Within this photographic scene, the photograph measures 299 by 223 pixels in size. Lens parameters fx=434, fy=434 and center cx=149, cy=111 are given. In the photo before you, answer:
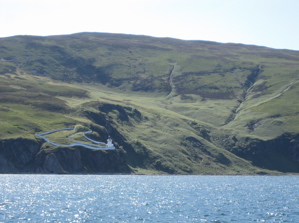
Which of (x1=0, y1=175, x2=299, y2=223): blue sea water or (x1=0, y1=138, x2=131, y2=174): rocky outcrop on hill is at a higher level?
(x1=0, y1=175, x2=299, y2=223): blue sea water

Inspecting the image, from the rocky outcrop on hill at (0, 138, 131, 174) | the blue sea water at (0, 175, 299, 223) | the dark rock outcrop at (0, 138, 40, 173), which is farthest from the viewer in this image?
the rocky outcrop on hill at (0, 138, 131, 174)

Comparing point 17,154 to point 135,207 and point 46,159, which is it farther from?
point 135,207

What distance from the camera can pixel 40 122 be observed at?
193 metres

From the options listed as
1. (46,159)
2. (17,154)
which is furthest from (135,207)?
(17,154)

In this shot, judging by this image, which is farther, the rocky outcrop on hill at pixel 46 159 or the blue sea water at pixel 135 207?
the rocky outcrop on hill at pixel 46 159

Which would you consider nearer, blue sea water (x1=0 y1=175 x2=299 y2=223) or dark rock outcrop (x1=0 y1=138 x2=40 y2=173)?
blue sea water (x1=0 y1=175 x2=299 y2=223)

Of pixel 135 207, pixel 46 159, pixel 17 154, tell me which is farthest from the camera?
pixel 17 154

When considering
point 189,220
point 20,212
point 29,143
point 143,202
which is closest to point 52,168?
point 29,143

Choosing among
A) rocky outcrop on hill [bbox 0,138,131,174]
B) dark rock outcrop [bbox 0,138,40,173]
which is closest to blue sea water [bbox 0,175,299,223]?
dark rock outcrop [bbox 0,138,40,173]

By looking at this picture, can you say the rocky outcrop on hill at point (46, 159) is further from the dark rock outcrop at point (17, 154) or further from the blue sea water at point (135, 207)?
the blue sea water at point (135, 207)

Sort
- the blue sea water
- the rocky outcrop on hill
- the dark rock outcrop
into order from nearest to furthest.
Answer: the blue sea water, the dark rock outcrop, the rocky outcrop on hill

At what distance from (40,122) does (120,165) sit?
4482 cm

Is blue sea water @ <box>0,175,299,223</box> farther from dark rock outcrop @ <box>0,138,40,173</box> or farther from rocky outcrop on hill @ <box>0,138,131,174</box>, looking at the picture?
rocky outcrop on hill @ <box>0,138,131,174</box>

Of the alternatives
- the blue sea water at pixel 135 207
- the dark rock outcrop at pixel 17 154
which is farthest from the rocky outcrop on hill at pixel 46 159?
the blue sea water at pixel 135 207
